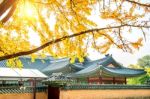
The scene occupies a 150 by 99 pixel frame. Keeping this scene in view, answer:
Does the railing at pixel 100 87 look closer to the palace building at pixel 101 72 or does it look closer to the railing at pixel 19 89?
the railing at pixel 19 89

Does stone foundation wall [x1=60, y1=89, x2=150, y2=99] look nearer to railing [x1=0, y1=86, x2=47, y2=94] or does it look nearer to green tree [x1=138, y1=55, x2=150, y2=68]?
railing [x1=0, y1=86, x2=47, y2=94]

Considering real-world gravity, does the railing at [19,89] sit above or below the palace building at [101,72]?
below

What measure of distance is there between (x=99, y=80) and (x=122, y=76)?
282cm

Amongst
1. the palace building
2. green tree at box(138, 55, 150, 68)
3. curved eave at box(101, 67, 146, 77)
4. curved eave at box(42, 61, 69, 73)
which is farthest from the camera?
green tree at box(138, 55, 150, 68)

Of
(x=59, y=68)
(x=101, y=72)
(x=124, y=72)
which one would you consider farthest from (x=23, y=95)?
(x=59, y=68)

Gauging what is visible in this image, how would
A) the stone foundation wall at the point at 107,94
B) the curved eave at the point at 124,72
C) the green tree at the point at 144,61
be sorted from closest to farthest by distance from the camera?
1. the stone foundation wall at the point at 107,94
2. the curved eave at the point at 124,72
3. the green tree at the point at 144,61

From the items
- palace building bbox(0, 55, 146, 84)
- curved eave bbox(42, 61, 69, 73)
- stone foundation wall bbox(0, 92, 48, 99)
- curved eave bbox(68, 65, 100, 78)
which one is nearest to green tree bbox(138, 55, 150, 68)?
curved eave bbox(42, 61, 69, 73)

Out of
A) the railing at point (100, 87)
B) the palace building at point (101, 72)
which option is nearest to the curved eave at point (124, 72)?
the palace building at point (101, 72)

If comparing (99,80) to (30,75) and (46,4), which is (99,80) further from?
(46,4)

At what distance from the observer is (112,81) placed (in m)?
26.0

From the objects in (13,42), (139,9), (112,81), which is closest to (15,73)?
(112,81)

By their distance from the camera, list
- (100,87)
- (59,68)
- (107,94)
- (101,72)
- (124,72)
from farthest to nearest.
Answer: (59,68) → (124,72) → (101,72) → (107,94) → (100,87)

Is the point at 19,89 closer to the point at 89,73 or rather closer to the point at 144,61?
the point at 89,73

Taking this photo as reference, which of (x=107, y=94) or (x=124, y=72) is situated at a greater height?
(x=124, y=72)
